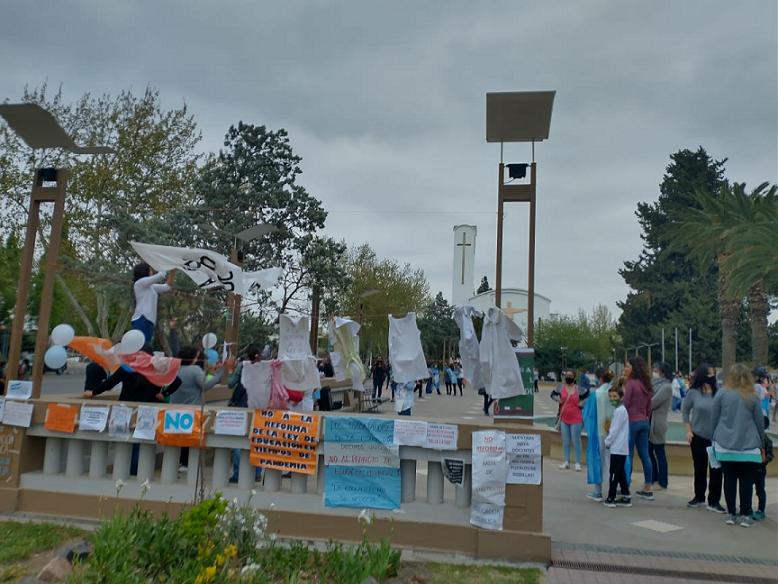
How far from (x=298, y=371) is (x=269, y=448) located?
107 cm

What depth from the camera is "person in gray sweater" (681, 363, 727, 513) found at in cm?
770

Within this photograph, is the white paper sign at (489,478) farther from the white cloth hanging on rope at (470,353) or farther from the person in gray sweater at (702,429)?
the person in gray sweater at (702,429)

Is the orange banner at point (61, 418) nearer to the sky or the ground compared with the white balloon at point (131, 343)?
nearer to the ground

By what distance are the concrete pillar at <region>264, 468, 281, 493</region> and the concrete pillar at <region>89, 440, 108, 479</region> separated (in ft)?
6.30

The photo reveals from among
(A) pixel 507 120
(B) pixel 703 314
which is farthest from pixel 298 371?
(B) pixel 703 314

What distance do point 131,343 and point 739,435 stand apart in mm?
6853

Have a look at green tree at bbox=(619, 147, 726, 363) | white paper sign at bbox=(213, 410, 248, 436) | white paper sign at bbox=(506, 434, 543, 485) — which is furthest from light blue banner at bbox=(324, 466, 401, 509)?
green tree at bbox=(619, 147, 726, 363)

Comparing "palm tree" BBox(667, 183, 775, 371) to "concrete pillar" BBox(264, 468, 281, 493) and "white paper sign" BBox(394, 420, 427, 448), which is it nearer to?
"white paper sign" BBox(394, 420, 427, 448)

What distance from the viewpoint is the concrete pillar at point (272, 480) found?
6.35 metres

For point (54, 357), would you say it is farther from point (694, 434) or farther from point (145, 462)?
point (694, 434)

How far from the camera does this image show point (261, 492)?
21.0 feet

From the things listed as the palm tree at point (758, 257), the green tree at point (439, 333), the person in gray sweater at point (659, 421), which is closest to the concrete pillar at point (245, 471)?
the person in gray sweater at point (659, 421)

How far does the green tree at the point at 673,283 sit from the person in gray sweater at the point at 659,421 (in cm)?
4896

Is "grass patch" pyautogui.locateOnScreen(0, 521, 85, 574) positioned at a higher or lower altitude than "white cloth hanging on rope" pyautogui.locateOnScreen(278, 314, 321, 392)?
lower
